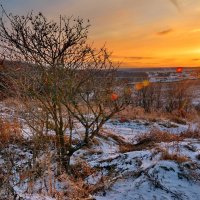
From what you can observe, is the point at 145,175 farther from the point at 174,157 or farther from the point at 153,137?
the point at 153,137

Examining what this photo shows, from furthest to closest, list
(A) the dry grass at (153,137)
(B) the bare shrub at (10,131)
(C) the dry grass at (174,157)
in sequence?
1. (A) the dry grass at (153,137)
2. (B) the bare shrub at (10,131)
3. (C) the dry grass at (174,157)

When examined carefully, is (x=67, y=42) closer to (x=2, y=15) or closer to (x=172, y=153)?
(x=2, y=15)

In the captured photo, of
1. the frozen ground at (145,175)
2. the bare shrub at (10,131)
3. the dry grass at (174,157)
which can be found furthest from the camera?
the bare shrub at (10,131)

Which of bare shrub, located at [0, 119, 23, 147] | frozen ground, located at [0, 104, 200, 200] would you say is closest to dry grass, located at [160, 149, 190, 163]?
frozen ground, located at [0, 104, 200, 200]

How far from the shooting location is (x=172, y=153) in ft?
19.3

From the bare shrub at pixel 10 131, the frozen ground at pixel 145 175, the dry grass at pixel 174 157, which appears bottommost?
the frozen ground at pixel 145 175

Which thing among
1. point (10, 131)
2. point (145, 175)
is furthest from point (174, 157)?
point (10, 131)

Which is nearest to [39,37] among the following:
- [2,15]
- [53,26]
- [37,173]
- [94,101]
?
[53,26]

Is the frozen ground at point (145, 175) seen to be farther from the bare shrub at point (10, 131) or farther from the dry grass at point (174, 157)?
the bare shrub at point (10, 131)

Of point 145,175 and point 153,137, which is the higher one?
point 145,175

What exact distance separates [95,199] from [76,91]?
1.97 meters

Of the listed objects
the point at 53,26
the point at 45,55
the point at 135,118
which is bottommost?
the point at 135,118

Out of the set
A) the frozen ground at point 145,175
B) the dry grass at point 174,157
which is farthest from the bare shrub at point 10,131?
the dry grass at point 174,157

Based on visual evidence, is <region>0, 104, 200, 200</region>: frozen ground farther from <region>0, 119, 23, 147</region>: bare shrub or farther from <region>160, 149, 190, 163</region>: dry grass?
<region>0, 119, 23, 147</region>: bare shrub
